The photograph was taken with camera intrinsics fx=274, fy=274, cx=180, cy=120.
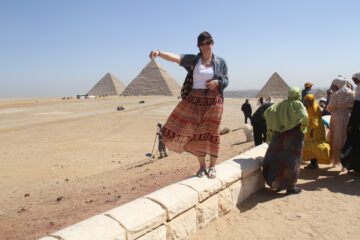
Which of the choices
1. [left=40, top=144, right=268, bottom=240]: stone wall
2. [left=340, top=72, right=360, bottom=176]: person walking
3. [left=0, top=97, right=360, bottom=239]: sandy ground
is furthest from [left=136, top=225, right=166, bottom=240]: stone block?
[left=340, top=72, right=360, bottom=176]: person walking

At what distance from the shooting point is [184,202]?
7.79 feet

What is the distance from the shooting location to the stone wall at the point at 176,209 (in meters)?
1.85

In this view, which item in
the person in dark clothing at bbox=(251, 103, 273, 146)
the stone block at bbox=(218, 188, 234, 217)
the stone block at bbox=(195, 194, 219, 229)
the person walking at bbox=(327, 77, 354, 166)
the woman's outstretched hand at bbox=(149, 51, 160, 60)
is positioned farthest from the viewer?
the person in dark clothing at bbox=(251, 103, 273, 146)

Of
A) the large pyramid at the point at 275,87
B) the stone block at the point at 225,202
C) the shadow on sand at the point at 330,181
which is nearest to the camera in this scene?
the stone block at the point at 225,202

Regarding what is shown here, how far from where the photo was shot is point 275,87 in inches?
2194

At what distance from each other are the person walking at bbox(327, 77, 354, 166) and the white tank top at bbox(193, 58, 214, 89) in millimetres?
2349

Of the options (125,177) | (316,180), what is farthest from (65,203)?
(316,180)

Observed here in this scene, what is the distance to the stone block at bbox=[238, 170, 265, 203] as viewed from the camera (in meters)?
3.24

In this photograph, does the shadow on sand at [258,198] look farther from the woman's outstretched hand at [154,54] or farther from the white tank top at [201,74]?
the woman's outstretched hand at [154,54]

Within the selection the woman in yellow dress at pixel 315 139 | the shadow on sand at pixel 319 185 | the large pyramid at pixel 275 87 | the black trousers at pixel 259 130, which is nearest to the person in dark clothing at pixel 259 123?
the black trousers at pixel 259 130

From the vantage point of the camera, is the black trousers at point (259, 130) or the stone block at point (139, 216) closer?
the stone block at point (139, 216)

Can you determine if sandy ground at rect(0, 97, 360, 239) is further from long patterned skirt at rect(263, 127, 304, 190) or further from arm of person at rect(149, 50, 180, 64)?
arm of person at rect(149, 50, 180, 64)

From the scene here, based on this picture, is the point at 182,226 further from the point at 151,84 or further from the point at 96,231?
the point at 151,84

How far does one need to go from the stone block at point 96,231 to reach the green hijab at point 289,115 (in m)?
2.21
